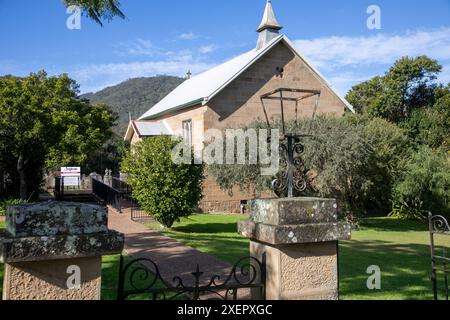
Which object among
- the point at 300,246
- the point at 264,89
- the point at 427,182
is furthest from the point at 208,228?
the point at 300,246

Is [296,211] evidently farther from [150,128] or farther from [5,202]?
[150,128]

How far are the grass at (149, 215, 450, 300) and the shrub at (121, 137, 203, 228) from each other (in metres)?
0.81

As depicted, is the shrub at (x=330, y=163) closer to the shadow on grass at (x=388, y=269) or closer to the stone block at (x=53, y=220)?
the shadow on grass at (x=388, y=269)

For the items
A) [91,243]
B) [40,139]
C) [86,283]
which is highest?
[40,139]

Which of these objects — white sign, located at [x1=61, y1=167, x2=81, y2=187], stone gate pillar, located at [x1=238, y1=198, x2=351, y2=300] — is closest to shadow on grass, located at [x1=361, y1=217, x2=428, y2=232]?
white sign, located at [x1=61, y1=167, x2=81, y2=187]

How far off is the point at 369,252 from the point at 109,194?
14407 millimetres

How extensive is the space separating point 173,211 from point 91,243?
11577 mm

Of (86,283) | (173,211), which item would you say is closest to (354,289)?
(86,283)

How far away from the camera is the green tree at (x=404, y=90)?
39.0 meters

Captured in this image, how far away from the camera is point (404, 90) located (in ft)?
130

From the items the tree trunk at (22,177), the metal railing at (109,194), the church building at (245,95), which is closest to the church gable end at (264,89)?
the church building at (245,95)

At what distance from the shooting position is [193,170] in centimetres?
1476
